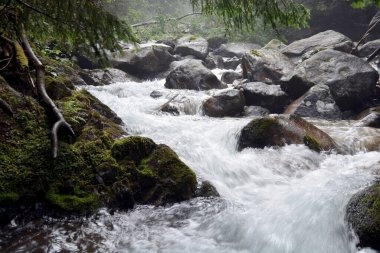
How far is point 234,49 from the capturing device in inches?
949

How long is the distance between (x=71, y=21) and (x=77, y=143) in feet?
6.37

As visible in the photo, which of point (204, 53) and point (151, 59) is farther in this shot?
point (204, 53)

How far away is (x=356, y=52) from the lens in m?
16.8

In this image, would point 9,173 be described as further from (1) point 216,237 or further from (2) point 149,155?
(1) point 216,237

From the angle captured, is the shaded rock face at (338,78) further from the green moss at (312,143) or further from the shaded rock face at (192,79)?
the green moss at (312,143)

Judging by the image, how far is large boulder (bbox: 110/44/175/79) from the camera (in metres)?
18.1

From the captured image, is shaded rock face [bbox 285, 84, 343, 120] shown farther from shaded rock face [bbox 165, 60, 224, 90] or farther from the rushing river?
shaded rock face [bbox 165, 60, 224, 90]

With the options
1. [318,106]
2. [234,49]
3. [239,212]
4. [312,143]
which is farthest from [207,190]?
[234,49]

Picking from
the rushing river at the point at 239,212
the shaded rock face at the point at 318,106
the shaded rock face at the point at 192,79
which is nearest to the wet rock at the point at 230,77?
the shaded rock face at the point at 192,79

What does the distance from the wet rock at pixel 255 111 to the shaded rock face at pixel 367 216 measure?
7.93m

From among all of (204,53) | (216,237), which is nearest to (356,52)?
(204,53)

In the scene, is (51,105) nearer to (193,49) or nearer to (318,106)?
(318,106)

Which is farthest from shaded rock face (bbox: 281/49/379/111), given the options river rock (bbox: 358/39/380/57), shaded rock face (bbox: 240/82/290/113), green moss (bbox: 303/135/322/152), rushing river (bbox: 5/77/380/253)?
green moss (bbox: 303/135/322/152)

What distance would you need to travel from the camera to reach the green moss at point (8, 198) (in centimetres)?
431
